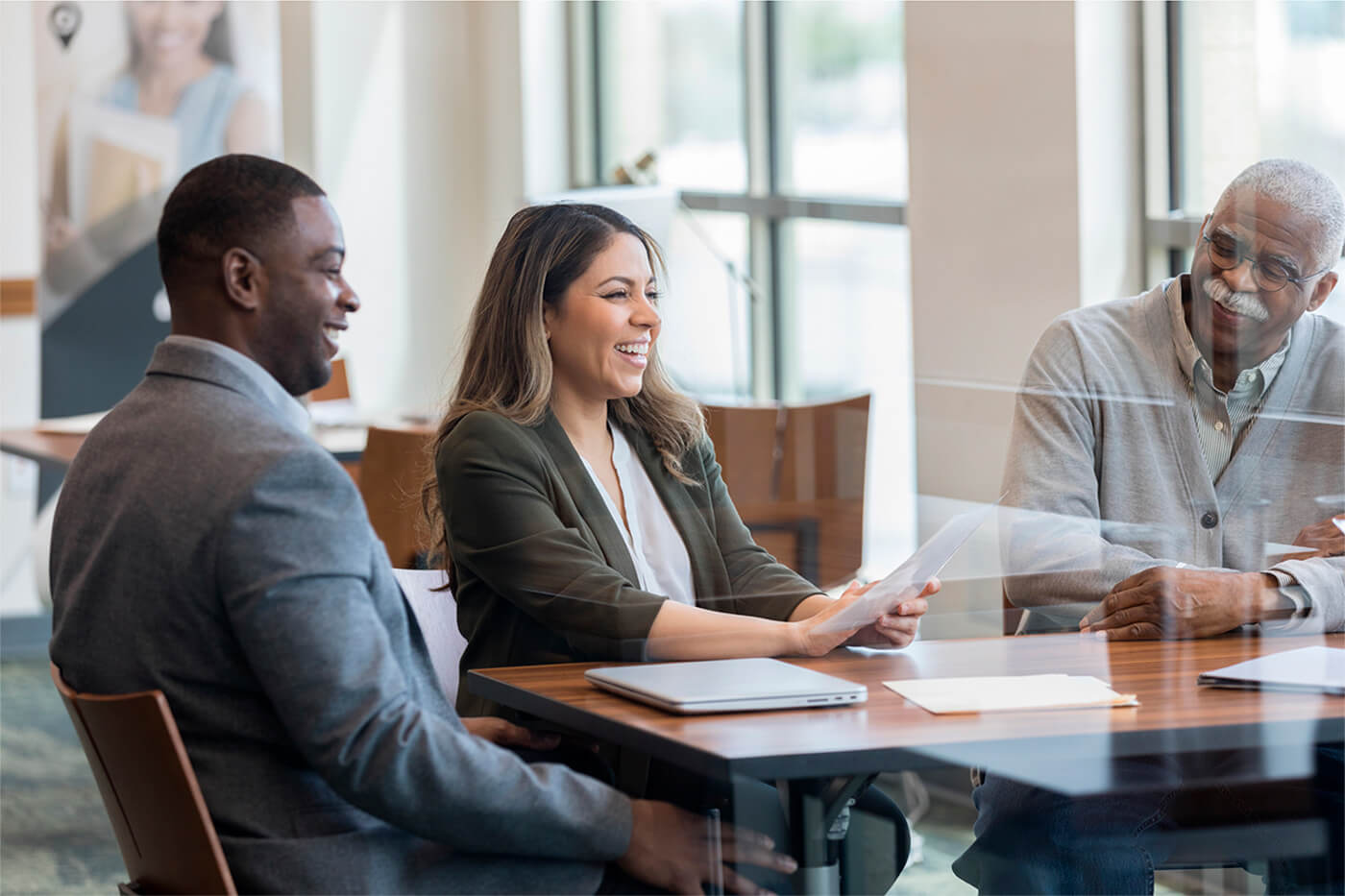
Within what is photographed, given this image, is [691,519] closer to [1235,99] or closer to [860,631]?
[860,631]

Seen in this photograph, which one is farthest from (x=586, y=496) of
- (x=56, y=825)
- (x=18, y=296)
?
(x=18, y=296)

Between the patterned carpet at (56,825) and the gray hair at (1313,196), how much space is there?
0.85 metres

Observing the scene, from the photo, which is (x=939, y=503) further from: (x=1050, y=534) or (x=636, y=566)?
(x=636, y=566)

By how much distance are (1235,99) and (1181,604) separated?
0.72 m

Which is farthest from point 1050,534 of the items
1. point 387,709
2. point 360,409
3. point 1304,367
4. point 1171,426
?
point 360,409

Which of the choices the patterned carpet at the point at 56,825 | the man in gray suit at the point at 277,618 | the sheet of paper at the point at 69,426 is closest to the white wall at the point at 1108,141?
the patterned carpet at the point at 56,825

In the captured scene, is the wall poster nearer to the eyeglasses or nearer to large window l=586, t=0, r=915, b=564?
large window l=586, t=0, r=915, b=564

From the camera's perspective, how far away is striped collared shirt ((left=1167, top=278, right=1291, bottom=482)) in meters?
1.98

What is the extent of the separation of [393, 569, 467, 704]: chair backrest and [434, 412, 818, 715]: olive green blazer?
12mm

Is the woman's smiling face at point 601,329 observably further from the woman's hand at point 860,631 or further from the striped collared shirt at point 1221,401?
the striped collared shirt at point 1221,401

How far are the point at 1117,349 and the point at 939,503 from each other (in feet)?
1.41

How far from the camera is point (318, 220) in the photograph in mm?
1476

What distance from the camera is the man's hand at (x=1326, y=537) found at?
196 cm

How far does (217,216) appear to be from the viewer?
4.65 ft
